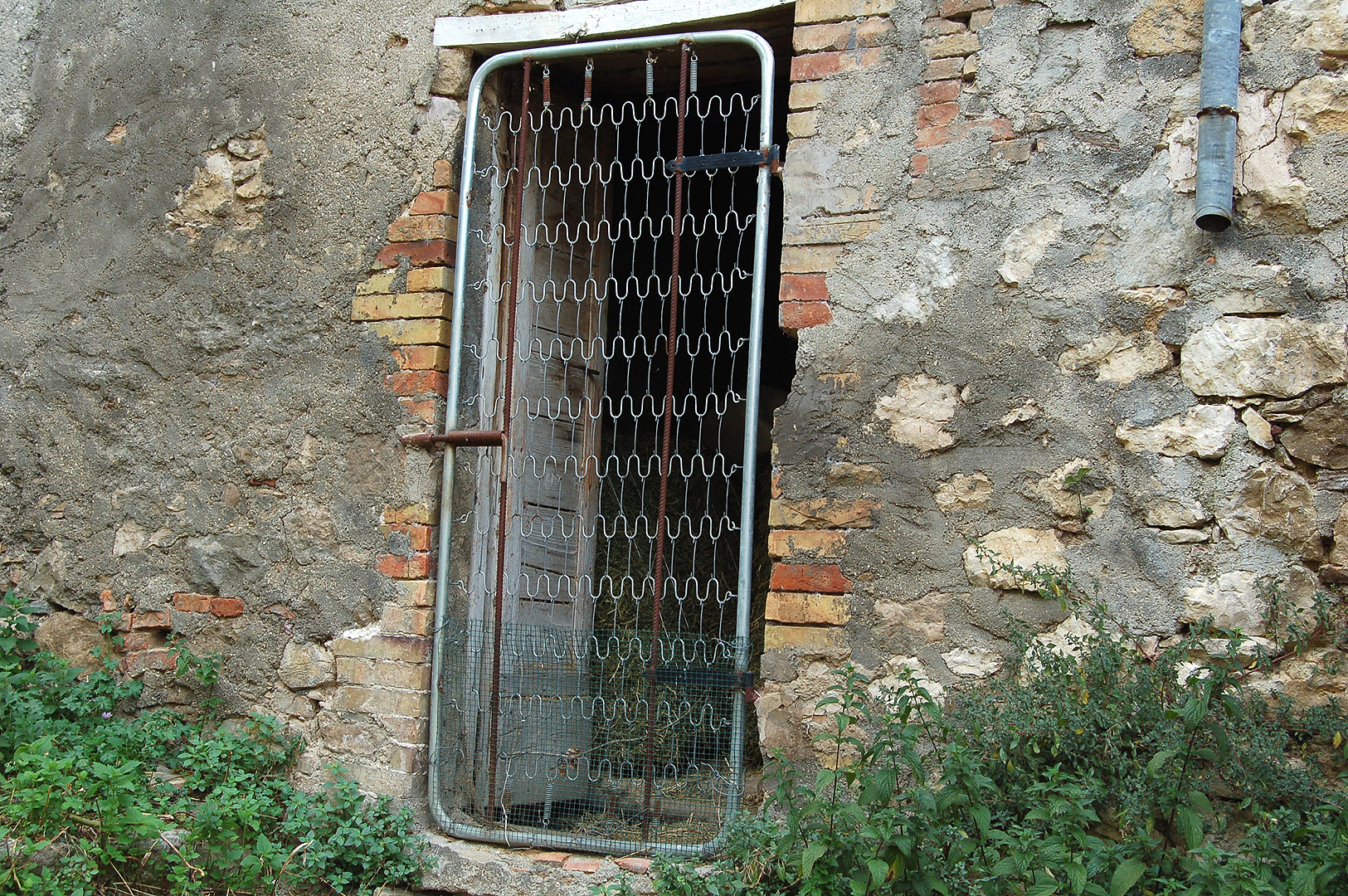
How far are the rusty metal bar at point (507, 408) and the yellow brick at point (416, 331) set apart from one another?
0.77 ft

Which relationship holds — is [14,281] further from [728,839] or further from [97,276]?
[728,839]

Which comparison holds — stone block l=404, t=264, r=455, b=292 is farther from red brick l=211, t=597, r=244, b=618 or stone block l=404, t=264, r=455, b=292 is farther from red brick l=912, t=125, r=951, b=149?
red brick l=912, t=125, r=951, b=149

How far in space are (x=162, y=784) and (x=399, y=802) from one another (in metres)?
0.72

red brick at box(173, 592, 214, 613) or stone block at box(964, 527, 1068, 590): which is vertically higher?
stone block at box(964, 527, 1068, 590)

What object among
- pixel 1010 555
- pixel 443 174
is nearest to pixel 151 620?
pixel 443 174

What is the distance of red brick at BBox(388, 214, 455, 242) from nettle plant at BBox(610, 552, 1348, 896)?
1935 mm

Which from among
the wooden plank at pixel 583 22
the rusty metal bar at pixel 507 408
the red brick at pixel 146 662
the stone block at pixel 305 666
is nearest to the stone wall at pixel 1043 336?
the wooden plank at pixel 583 22

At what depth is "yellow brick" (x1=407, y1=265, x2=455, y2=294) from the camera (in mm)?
3572

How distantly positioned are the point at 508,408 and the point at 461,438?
180 millimetres

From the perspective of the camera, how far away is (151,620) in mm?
3736


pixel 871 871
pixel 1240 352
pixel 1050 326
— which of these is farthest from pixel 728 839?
pixel 1240 352

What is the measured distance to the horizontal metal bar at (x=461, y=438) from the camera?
11.3ft

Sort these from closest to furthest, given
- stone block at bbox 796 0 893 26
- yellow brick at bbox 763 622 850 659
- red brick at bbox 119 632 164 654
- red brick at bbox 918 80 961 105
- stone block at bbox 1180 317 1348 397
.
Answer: stone block at bbox 1180 317 1348 397 < yellow brick at bbox 763 622 850 659 < red brick at bbox 918 80 961 105 < stone block at bbox 796 0 893 26 < red brick at bbox 119 632 164 654

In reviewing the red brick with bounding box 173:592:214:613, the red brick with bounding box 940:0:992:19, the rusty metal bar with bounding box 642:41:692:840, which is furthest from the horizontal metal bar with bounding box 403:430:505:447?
the red brick with bounding box 940:0:992:19
